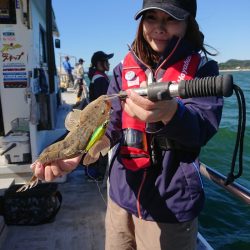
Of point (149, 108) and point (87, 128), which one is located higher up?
point (149, 108)

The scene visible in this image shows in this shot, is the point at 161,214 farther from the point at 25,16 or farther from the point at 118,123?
the point at 25,16

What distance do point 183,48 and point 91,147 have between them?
82 centimetres

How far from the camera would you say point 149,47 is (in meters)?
2.23

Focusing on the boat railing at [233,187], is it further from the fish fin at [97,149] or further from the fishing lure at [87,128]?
the fishing lure at [87,128]

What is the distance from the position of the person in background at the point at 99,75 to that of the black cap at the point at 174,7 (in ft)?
13.7

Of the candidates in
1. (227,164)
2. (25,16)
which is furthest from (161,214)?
(227,164)

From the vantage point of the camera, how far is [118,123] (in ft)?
7.61

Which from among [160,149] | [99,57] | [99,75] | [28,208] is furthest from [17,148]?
[160,149]

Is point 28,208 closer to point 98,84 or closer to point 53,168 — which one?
point 53,168

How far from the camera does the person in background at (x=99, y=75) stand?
630 cm

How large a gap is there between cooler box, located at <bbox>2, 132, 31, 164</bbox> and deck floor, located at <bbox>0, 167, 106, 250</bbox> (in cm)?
98

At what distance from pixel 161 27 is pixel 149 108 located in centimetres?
84

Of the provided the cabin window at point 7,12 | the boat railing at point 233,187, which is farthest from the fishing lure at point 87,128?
the cabin window at point 7,12

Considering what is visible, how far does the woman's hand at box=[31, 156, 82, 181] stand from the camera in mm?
2178
